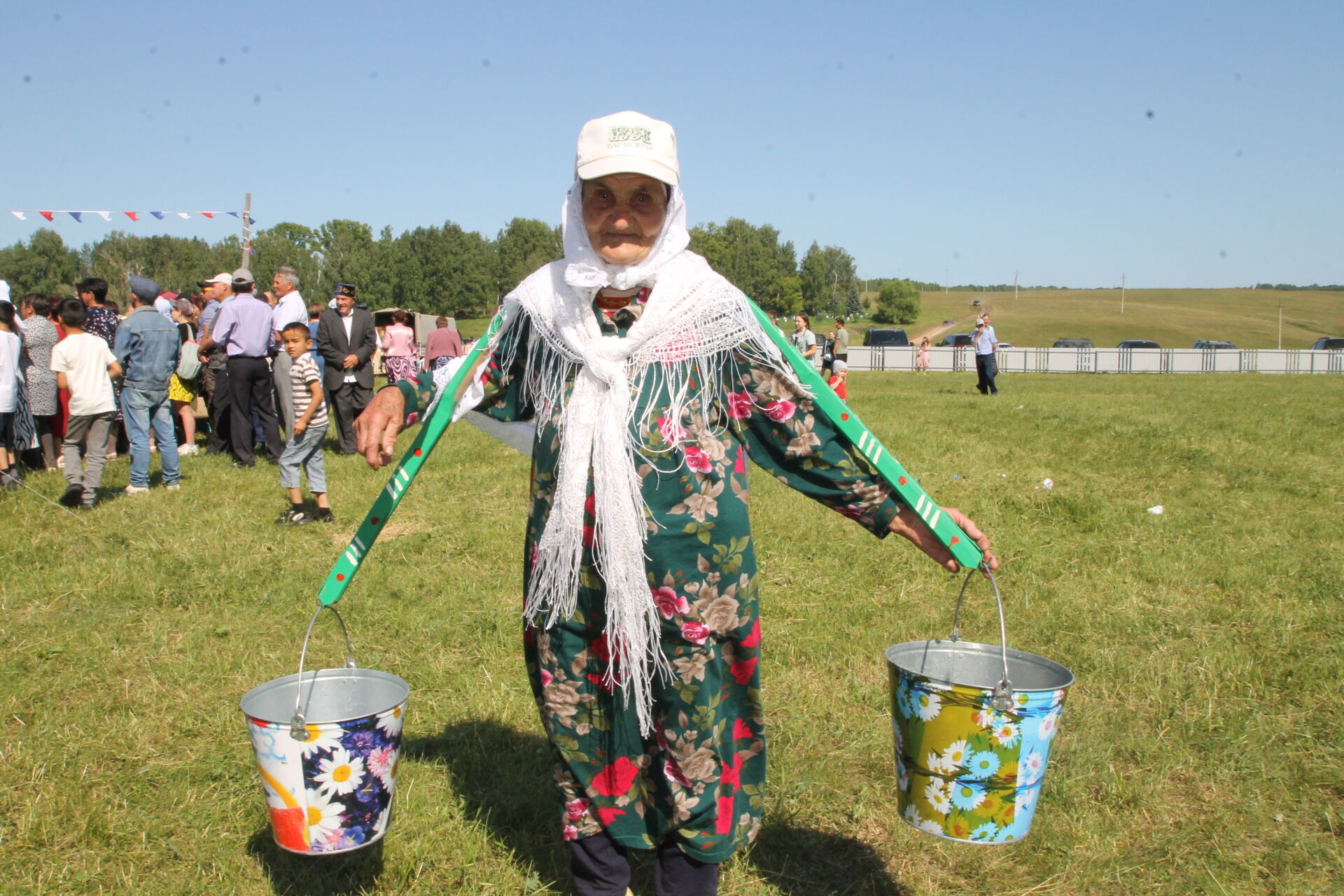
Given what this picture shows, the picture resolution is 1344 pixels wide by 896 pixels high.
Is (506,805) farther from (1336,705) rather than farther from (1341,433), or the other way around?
(1341,433)

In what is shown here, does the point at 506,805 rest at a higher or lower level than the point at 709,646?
lower

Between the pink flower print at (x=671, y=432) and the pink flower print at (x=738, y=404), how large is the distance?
0.54 feet

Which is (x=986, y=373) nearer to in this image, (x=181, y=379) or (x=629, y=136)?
(x=181, y=379)

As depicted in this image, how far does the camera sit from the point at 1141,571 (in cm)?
609

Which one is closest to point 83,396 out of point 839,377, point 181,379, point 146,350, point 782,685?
point 146,350

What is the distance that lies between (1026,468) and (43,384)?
9.89 meters

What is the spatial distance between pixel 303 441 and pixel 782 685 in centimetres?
476

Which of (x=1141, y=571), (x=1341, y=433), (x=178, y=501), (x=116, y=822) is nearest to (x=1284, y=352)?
(x=1341, y=433)

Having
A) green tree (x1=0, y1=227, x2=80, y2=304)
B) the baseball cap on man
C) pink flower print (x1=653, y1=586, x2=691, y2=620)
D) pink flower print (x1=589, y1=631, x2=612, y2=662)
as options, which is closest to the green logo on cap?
the baseball cap on man

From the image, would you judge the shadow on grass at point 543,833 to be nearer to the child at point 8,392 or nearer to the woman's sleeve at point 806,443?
the woman's sleeve at point 806,443

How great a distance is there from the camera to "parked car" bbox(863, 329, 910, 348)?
1699 inches

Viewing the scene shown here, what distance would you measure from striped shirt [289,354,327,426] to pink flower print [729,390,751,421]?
587cm

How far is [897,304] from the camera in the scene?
327 ft

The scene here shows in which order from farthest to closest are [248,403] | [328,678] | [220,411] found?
[220,411]
[248,403]
[328,678]
